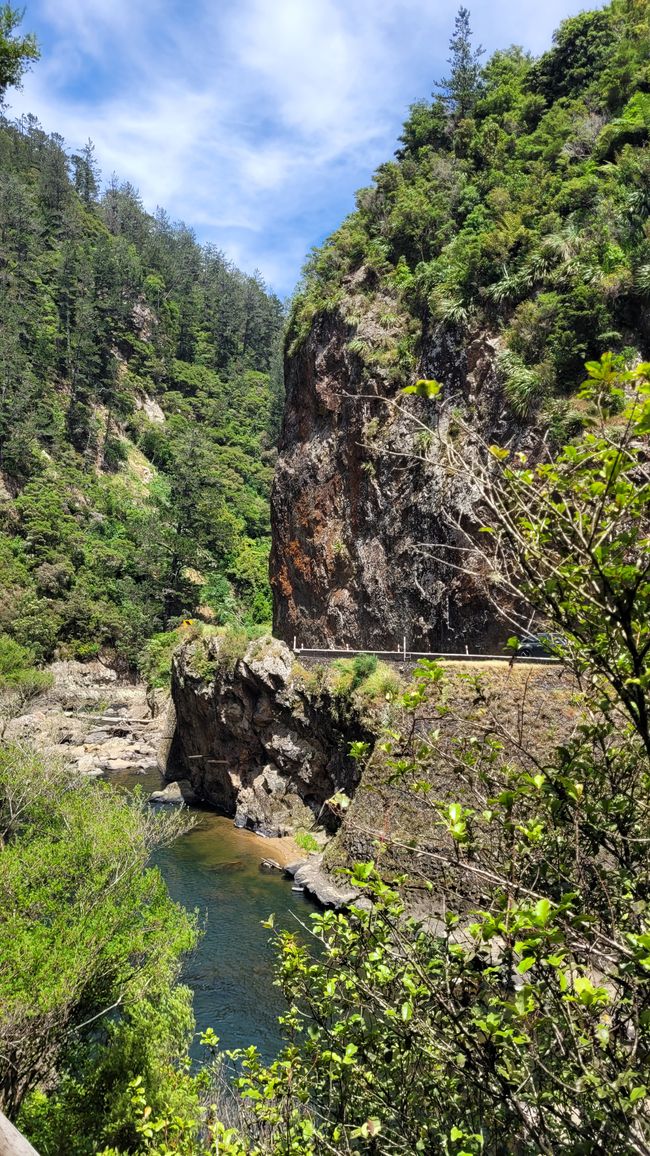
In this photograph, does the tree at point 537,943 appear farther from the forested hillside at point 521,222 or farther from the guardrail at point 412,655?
the forested hillside at point 521,222

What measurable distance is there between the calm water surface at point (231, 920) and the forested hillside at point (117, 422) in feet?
53.2

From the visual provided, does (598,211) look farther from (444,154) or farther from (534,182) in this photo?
(444,154)

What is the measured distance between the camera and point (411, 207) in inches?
1084

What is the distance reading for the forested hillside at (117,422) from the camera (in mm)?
44844

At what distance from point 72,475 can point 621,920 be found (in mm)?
53697

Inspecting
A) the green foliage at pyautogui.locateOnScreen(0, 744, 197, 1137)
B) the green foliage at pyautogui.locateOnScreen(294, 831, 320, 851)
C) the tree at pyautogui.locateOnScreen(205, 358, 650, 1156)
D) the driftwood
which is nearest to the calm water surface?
the green foliage at pyautogui.locateOnScreen(294, 831, 320, 851)

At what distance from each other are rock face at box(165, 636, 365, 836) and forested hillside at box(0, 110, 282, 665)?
9.92m

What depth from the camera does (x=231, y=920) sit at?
59.3ft

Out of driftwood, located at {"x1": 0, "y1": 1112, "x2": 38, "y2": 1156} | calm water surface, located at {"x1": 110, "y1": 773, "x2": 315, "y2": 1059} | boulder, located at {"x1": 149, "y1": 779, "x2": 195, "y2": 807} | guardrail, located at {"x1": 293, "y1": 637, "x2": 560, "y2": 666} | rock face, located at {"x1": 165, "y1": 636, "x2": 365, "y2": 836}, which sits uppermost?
driftwood, located at {"x1": 0, "y1": 1112, "x2": 38, "y2": 1156}

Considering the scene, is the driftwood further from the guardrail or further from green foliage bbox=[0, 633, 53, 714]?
green foliage bbox=[0, 633, 53, 714]

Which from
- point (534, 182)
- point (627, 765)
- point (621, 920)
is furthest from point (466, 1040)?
point (534, 182)

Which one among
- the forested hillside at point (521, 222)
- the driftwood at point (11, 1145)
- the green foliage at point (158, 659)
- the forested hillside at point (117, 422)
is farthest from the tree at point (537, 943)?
the green foliage at point (158, 659)

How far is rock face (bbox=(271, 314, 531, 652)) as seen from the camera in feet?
73.8

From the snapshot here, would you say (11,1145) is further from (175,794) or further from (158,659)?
(158,659)
